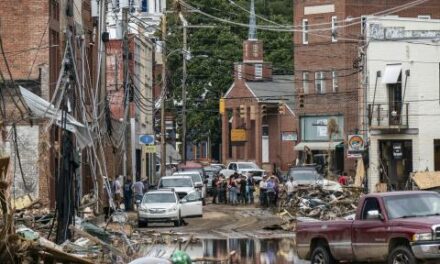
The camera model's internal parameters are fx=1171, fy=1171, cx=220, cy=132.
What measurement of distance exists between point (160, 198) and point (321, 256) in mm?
21221

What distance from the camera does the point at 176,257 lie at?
16.1 m

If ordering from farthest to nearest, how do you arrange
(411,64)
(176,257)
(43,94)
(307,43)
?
1. (307,43)
2. (411,64)
3. (43,94)
4. (176,257)

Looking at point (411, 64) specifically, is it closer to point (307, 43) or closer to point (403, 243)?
point (307, 43)

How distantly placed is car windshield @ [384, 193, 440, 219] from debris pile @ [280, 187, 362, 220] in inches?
788

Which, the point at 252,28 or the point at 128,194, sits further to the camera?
the point at 252,28

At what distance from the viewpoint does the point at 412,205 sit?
960 inches

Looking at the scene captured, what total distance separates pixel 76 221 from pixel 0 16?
48.7 feet

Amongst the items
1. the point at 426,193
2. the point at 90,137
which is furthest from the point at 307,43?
the point at 426,193

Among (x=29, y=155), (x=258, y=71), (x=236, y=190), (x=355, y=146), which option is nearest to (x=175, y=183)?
(x=236, y=190)

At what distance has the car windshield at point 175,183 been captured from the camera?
182ft

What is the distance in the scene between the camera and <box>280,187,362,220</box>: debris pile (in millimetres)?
47444

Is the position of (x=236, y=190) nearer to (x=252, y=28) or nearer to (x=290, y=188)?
(x=290, y=188)

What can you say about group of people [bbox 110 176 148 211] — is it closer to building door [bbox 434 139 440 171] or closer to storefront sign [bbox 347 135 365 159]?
storefront sign [bbox 347 135 365 159]

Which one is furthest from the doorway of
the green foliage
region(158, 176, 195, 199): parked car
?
the green foliage
